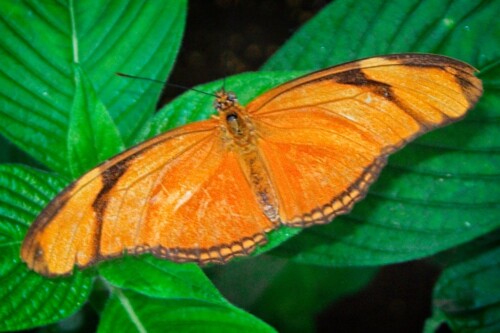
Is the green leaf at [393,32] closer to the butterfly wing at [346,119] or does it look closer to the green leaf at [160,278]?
the butterfly wing at [346,119]

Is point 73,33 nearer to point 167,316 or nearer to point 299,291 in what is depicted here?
point 167,316

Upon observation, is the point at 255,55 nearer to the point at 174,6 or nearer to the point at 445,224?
the point at 174,6

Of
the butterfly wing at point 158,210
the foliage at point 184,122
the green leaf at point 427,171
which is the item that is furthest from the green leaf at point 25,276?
the green leaf at point 427,171

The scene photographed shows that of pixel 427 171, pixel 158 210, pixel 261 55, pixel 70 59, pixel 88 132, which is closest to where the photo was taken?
pixel 158 210

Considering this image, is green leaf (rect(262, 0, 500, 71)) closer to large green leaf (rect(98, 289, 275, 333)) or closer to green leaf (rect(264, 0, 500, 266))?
green leaf (rect(264, 0, 500, 266))

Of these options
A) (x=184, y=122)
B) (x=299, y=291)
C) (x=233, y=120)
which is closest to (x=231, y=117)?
(x=233, y=120)

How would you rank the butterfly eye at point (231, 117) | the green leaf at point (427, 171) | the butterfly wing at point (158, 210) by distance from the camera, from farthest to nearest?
the green leaf at point (427, 171)
the butterfly eye at point (231, 117)
the butterfly wing at point (158, 210)
